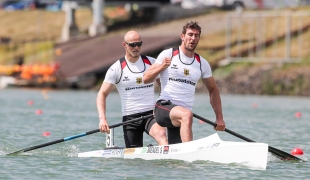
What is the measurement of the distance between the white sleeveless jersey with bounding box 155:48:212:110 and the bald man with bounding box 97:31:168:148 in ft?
1.90

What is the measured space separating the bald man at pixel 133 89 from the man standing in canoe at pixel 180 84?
49cm

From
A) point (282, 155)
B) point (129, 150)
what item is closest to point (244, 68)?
point (282, 155)

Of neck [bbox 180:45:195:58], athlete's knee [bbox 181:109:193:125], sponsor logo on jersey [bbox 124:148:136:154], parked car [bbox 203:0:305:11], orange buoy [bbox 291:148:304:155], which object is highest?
parked car [bbox 203:0:305:11]

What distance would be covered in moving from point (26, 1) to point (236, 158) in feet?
187

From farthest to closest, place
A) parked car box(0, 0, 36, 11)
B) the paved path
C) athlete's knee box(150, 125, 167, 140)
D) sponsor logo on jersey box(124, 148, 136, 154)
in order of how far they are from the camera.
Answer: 1. parked car box(0, 0, 36, 11)
2. the paved path
3. sponsor logo on jersey box(124, 148, 136, 154)
4. athlete's knee box(150, 125, 167, 140)

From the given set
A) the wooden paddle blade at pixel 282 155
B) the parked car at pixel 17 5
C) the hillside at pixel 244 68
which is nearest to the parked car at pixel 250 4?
the hillside at pixel 244 68

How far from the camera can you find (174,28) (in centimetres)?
4981

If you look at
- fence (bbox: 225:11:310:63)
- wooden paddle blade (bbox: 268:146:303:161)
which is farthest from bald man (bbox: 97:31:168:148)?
fence (bbox: 225:11:310:63)

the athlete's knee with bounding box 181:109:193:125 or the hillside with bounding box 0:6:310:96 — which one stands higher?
the hillside with bounding box 0:6:310:96

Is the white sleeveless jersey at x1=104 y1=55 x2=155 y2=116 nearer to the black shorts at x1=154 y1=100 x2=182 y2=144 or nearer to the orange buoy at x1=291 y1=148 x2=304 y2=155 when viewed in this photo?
the black shorts at x1=154 y1=100 x2=182 y2=144

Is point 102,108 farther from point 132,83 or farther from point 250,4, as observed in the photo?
point 250,4

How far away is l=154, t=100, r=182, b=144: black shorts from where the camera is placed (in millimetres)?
13773

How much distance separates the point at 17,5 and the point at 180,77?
57916 millimetres

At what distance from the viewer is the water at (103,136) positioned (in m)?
13.8
